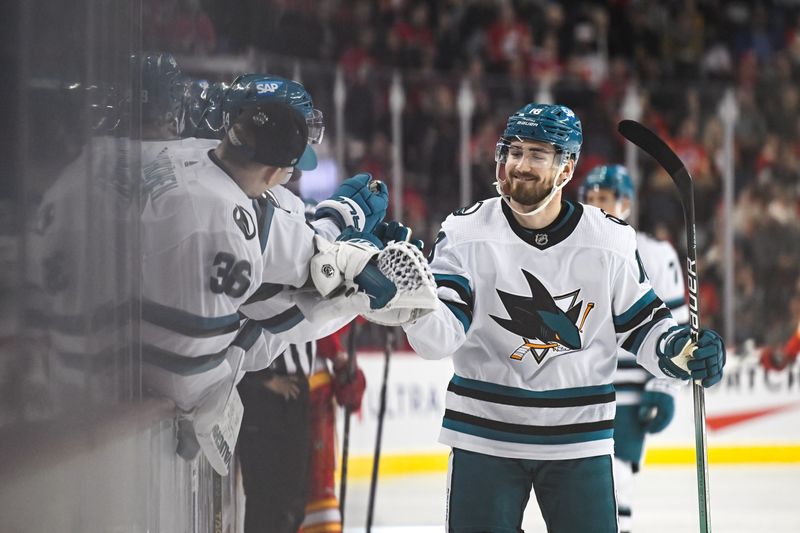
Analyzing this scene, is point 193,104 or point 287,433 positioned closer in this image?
point 193,104

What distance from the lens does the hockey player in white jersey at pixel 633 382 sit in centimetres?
315

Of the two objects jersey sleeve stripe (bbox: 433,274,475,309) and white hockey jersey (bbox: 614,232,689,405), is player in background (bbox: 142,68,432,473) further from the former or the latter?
white hockey jersey (bbox: 614,232,689,405)

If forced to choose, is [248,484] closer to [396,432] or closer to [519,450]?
[519,450]

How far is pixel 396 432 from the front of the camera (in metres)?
5.14

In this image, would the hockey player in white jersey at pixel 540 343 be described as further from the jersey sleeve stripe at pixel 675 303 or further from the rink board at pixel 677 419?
the rink board at pixel 677 419

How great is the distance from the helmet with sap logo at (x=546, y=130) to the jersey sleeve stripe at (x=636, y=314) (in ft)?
1.01

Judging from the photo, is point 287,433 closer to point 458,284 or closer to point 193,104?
point 458,284

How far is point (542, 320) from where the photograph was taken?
2.16 m

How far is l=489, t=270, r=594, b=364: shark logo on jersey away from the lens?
7.08 feet

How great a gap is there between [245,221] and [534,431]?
0.75 meters

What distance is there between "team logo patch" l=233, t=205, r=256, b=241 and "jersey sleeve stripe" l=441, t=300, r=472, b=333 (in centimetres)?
52

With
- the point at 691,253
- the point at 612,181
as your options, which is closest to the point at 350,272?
the point at 691,253

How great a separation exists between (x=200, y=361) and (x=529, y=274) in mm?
730

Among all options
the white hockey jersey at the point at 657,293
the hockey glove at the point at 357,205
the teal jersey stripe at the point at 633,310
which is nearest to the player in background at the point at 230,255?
the hockey glove at the point at 357,205
